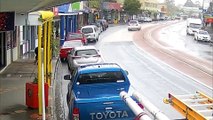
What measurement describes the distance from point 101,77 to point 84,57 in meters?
9.99

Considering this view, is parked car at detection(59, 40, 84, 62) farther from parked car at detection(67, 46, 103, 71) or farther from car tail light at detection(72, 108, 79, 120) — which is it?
car tail light at detection(72, 108, 79, 120)

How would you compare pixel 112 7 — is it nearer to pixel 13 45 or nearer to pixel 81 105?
pixel 13 45

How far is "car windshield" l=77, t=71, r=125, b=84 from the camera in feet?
36.6

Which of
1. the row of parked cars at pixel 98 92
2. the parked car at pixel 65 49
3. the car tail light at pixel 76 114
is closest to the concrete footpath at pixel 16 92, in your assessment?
the row of parked cars at pixel 98 92

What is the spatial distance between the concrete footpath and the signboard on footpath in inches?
98.5

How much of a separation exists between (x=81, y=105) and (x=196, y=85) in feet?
38.8

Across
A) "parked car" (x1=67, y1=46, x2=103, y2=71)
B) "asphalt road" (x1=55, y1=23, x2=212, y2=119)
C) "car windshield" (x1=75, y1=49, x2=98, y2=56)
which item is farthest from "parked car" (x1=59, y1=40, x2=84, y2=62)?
"car windshield" (x1=75, y1=49, x2=98, y2=56)

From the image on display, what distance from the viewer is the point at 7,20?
Answer: 11781mm

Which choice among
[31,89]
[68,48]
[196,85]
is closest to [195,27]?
[68,48]

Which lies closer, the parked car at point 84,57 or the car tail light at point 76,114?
the car tail light at point 76,114

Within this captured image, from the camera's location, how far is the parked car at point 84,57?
21.0 meters

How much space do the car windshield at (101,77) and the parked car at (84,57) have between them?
31.1ft

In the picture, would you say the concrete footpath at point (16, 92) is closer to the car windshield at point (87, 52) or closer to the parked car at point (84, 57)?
the parked car at point (84, 57)

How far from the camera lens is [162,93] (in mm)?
17375
